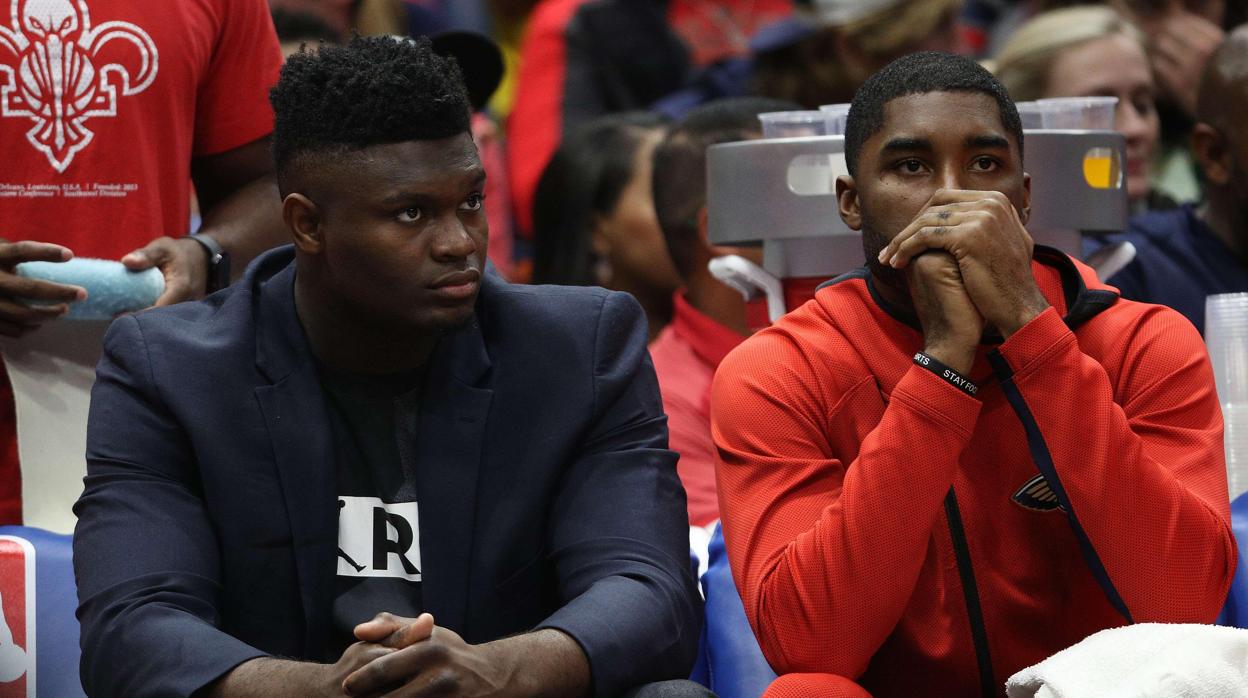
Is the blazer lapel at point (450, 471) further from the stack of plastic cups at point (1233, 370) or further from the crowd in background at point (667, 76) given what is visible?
the crowd in background at point (667, 76)

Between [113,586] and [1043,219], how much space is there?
1.74m

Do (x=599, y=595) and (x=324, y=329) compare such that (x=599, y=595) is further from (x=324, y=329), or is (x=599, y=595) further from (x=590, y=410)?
(x=324, y=329)

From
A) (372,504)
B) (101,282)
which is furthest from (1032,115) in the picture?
(101,282)

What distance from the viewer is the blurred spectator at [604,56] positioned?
567 cm

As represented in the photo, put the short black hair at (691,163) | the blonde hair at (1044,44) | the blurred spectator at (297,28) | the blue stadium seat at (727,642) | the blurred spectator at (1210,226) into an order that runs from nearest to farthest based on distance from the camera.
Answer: the blue stadium seat at (727,642), the blurred spectator at (1210,226), the short black hair at (691,163), the blurred spectator at (297,28), the blonde hair at (1044,44)

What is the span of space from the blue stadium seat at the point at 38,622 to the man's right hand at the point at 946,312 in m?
1.45

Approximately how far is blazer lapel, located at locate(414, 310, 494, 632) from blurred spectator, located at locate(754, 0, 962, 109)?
2.59 m

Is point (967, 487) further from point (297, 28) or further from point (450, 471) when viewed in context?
point (297, 28)

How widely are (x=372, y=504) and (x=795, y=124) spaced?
4.18 ft

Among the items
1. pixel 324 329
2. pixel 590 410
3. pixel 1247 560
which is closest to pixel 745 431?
pixel 590 410

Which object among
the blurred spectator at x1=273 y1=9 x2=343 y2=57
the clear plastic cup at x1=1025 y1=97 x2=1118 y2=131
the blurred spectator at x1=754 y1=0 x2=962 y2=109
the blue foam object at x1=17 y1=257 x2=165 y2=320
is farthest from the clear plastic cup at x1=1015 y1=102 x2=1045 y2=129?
the blurred spectator at x1=273 y1=9 x2=343 y2=57

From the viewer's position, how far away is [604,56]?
572 cm

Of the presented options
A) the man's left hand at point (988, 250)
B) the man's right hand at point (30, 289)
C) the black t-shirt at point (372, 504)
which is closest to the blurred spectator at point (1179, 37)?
the man's left hand at point (988, 250)

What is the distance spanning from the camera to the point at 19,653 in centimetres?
297
